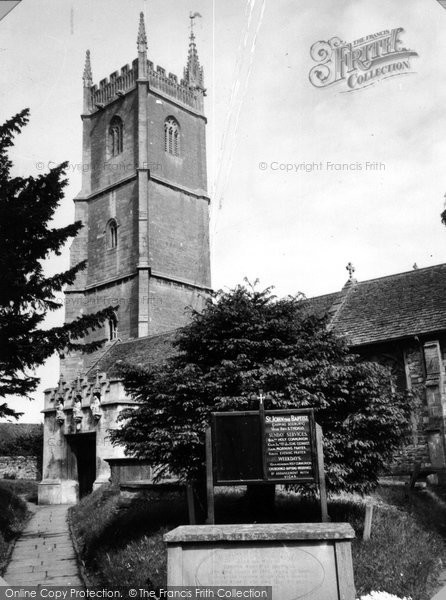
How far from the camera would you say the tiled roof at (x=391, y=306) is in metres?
21.0

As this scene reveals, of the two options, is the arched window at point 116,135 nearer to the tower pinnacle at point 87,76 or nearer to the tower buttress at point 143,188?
the tower buttress at point 143,188

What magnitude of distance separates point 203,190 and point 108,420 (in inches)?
1001

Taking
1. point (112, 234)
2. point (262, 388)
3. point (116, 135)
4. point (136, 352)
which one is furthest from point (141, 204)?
point (262, 388)

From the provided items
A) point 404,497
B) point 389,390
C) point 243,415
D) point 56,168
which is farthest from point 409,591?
point 56,168

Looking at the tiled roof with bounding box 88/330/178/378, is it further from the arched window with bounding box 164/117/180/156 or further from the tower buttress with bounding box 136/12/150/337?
the arched window with bounding box 164/117/180/156

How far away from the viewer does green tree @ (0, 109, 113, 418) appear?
12500 millimetres

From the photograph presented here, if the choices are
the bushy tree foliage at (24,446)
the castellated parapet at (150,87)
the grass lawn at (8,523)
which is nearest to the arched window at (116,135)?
the castellated parapet at (150,87)

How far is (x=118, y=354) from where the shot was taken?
1286 inches

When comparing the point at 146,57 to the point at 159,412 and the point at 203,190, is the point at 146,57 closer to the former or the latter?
the point at 203,190

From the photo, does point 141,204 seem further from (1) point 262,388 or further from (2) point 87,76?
(1) point 262,388

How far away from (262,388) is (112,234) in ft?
112

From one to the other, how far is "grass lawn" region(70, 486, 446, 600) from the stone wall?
21.3 meters

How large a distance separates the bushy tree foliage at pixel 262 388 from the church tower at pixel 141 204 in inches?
902

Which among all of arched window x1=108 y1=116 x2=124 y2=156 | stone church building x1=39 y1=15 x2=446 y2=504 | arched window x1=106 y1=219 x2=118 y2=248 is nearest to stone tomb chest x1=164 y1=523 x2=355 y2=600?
stone church building x1=39 y1=15 x2=446 y2=504
